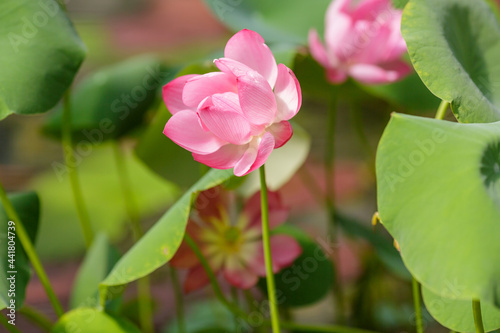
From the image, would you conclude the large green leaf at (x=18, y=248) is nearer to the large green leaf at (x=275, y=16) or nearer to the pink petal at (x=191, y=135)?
the pink petal at (x=191, y=135)

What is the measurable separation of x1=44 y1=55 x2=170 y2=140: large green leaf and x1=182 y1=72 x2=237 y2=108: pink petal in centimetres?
28

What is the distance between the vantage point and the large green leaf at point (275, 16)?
613 millimetres

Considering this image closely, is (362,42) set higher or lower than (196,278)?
higher

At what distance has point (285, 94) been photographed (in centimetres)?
31

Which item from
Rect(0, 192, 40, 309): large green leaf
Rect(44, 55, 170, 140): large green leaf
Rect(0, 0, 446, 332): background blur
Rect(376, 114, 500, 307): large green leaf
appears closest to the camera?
Rect(376, 114, 500, 307): large green leaf

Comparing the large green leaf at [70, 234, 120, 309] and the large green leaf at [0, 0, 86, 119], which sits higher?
the large green leaf at [0, 0, 86, 119]

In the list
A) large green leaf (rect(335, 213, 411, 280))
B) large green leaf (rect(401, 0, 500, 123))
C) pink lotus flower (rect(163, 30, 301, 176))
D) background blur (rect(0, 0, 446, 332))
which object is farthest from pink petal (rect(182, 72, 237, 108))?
background blur (rect(0, 0, 446, 332))

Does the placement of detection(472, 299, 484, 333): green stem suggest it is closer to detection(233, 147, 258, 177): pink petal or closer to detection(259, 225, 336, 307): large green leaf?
detection(233, 147, 258, 177): pink petal

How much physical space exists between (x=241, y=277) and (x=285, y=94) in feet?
0.70

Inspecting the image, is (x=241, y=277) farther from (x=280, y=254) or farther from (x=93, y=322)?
(x=93, y=322)

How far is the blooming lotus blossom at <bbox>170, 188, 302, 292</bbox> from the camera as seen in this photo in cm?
46

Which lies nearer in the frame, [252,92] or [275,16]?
[252,92]

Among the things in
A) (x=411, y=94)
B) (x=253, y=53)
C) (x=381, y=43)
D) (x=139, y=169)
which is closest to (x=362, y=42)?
(x=381, y=43)

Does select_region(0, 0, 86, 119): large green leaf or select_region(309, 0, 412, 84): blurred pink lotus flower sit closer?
select_region(0, 0, 86, 119): large green leaf
